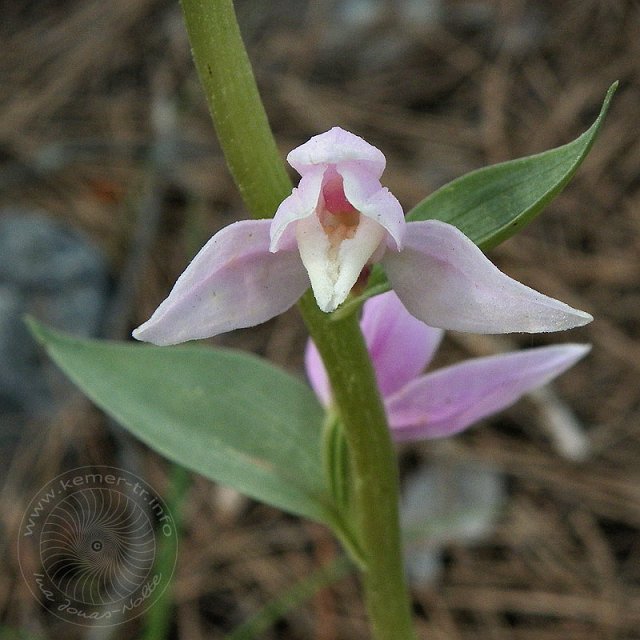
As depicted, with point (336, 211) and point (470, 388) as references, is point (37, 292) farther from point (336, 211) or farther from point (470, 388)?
point (336, 211)

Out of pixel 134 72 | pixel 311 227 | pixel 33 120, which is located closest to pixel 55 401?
pixel 33 120

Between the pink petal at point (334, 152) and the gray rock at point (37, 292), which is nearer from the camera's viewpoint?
the pink petal at point (334, 152)

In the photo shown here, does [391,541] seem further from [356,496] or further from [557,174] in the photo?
[557,174]

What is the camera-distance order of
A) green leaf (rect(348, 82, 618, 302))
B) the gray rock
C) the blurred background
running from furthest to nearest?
the gray rock
the blurred background
green leaf (rect(348, 82, 618, 302))

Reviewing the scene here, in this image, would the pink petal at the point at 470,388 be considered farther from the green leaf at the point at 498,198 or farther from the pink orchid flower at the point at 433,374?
the green leaf at the point at 498,198

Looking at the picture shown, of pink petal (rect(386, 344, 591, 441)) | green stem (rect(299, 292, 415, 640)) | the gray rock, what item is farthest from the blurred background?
pink petal (rect(386, 344, 591, 441))

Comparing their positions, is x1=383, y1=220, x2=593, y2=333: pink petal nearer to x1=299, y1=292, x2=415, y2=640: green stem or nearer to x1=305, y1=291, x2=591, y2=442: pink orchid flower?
x1=299, y1=292, x2=415, y2=640: green stem

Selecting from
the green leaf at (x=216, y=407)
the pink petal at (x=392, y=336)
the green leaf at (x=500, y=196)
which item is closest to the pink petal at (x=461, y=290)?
the green leaf at (x=500, y=196)
